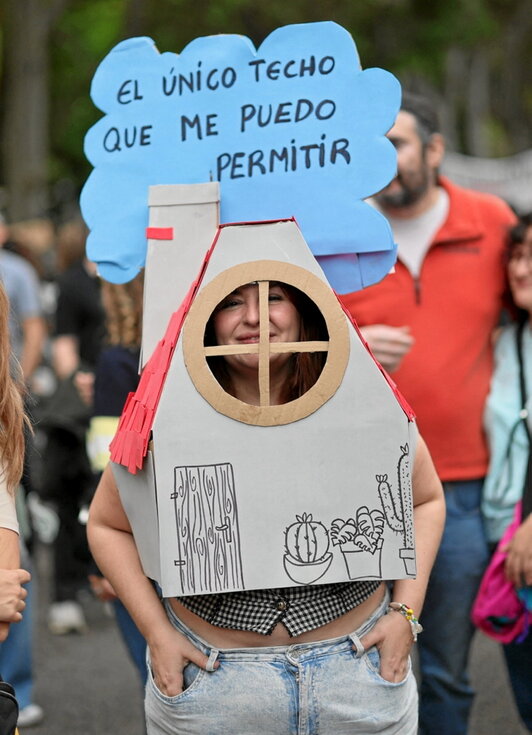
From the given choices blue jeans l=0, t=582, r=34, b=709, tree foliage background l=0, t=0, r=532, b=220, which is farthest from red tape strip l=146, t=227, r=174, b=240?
tree foliage background l=0, t=0, r=532, b=220

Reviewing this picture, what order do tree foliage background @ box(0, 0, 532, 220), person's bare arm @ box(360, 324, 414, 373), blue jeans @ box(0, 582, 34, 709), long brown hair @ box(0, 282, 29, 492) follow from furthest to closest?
tree foliage background @ box(0, 0, 532, 220) < blue jeans @ box(0, 582, 34, 709) < person's bare arm @ box(360, 324, 414, 373) < long brown hair @ box(0, 282, 29, 492)

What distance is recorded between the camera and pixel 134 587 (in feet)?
7.93

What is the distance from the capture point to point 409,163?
11.4ft

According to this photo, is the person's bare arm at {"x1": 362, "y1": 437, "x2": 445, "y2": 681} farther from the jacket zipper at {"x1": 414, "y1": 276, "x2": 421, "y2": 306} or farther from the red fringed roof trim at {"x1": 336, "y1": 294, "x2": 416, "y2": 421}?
the jacket zipper at {"x1": 414, "y1": 276, "x2": 421, "y2": 306}

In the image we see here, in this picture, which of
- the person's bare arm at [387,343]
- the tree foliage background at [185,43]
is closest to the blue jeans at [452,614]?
the person's bare arm at [387,343]

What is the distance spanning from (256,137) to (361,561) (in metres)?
0.92

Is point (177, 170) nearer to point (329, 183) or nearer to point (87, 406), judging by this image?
point (329, 183)

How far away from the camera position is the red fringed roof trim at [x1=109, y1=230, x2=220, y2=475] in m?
2.28

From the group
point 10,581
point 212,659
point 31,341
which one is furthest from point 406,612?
point 31,341

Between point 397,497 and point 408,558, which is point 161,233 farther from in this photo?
point 408,558

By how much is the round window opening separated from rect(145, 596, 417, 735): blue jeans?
48cm

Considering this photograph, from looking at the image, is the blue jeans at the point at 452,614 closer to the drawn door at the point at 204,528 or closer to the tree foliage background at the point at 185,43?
the drawn door at the point at 204,528

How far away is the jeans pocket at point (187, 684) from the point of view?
232 cm

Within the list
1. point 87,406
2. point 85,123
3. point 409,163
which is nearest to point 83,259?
point 87,406
